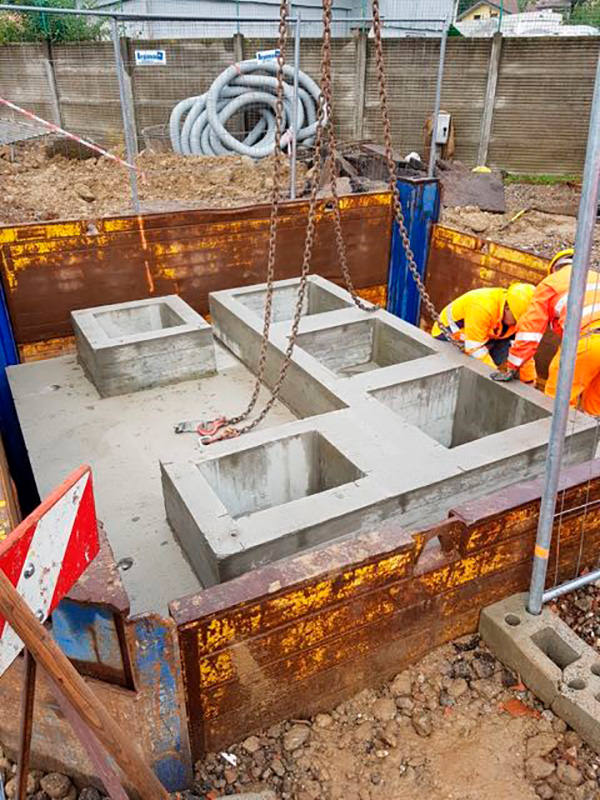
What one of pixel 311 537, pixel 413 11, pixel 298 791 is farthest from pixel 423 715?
pixel 413 11

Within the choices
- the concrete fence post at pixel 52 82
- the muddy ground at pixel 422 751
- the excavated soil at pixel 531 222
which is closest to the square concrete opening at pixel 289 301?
the muddy ground at pixel 422 751

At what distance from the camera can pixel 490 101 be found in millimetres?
14445

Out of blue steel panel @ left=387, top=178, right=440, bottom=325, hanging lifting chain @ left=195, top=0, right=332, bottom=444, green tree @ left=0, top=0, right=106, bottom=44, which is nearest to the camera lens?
hanging lifting chain @ left=195, top=0, right=332, bottom=444

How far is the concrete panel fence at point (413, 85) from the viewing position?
45.8 ft

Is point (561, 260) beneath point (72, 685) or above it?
above

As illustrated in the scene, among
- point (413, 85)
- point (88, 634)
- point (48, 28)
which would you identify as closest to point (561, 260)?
point (88, 634)

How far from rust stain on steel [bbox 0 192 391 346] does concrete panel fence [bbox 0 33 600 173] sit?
30.9 ft

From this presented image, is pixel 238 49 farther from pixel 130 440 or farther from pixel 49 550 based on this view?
pixel 49 550

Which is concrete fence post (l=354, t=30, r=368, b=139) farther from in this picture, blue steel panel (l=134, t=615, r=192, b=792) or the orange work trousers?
blue steel panel (l=134, t=615, r=192, b=792)

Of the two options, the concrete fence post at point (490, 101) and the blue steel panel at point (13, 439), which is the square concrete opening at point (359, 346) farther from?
the concrete fence post at point (490, 101)

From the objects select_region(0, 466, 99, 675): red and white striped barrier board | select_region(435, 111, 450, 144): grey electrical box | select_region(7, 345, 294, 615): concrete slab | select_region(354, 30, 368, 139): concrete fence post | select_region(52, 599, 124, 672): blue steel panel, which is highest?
select_region(354, 30, 368, 139): concrete fence post

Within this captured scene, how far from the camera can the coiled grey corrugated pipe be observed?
13.8m

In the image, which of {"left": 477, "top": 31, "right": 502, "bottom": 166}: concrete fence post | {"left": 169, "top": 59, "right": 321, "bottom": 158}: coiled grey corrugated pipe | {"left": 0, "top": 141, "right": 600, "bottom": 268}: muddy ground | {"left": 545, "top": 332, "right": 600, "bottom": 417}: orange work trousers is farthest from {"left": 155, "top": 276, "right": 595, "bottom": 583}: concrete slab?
{"left": 477, "top": 31, "right": 502, "bottom": 166}: concrete fence post

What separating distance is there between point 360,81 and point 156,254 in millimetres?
11323
